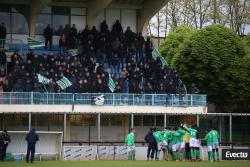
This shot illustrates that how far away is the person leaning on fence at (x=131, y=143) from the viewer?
39250mm

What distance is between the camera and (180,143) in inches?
1524

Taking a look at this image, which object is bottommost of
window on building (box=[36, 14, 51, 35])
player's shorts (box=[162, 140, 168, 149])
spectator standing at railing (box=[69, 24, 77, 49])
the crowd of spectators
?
player's shorts (box=[162, 140, 168, 149])

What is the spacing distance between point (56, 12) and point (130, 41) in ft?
20.3

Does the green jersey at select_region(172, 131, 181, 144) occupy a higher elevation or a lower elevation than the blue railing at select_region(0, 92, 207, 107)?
lower

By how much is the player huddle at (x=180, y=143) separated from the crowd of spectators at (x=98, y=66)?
7.33 metres

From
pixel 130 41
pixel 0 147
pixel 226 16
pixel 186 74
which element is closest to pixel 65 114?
pixel 0 147

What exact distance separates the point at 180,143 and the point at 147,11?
19018 mm

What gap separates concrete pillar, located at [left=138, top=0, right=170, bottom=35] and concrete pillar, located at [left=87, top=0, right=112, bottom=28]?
412 cm

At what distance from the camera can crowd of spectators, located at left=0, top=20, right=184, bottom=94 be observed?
44.9m

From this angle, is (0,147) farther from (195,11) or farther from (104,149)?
(195,11)

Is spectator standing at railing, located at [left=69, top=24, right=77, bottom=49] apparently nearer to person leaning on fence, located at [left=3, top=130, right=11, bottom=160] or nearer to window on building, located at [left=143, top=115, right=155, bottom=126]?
window on building, located at [left=143, top=115, right=155, bottom=126]

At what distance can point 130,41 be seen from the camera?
52062 mm

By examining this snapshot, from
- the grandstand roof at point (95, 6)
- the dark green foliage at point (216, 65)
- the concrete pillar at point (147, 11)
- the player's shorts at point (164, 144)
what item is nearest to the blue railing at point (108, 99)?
the player's shorts at point (164, 144)

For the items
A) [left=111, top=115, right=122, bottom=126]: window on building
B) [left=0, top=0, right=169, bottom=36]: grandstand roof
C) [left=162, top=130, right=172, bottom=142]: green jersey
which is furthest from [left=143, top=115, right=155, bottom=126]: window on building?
[left=0, top=0, right=169, bottom=36]: grandstand roof
